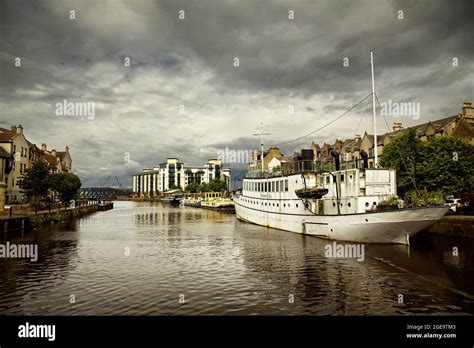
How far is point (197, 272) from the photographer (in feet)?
70.6

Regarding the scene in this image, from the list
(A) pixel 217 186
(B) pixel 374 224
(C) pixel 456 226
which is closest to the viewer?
(B) pixel 374 224

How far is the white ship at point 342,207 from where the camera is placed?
2850 centimetres

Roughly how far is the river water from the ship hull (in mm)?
1318

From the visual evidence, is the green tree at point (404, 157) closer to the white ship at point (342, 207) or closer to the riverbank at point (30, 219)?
the white ship at point (342, 207)

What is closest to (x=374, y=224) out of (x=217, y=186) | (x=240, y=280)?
(x=240, y=280)

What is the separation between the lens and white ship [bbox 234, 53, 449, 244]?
28.5m

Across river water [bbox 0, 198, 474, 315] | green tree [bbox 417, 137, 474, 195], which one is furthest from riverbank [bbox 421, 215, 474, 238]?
green tree [bbox 417, 137, 474, 195]

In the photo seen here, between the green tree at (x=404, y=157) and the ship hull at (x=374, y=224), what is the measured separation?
17.6 metres

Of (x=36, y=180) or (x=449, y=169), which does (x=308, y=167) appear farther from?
(x=36, y=180)

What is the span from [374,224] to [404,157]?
2420 cm

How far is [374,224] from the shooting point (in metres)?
29.1

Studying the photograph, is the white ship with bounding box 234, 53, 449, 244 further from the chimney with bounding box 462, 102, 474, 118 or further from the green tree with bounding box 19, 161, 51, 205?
the chimney with bounding box 462, 102, 474, 118

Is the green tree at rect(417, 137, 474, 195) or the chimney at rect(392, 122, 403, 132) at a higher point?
the chimney at rect(392, 122, 403, 132)
